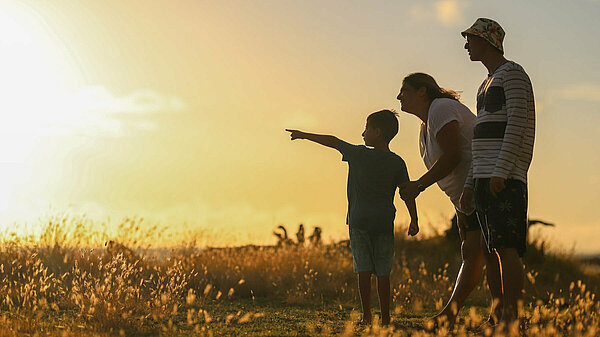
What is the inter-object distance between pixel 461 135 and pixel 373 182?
852 mm

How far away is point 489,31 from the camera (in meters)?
4.96

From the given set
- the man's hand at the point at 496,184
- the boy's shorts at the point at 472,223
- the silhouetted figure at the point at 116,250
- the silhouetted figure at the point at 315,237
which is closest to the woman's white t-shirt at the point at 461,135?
the boy's shorts at the point at 472,223

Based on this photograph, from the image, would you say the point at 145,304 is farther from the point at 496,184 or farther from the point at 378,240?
the point at 496,184

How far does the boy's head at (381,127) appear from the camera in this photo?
5.72m

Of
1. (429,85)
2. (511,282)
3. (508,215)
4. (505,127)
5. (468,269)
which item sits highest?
(429,85)

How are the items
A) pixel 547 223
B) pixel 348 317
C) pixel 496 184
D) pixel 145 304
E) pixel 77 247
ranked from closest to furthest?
1. pixel 496 184
2. pixel 145 304
3. pixel 348 317
4. pixel 77 247
5. pixel 547 223

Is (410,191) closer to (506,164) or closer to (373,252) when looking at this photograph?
(373,252)

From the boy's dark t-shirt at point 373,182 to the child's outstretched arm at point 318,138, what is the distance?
0.22 ft

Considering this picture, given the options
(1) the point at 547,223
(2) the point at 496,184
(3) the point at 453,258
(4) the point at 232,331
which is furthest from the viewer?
(1) the point at 547,223

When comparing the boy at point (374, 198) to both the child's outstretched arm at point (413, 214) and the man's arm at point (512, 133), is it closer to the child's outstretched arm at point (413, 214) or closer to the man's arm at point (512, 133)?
the child's outstretched arm at point (413, 214)

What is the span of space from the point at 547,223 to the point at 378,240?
9.60m

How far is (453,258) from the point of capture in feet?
41.9

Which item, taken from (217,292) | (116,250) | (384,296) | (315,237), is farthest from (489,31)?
(315,237)

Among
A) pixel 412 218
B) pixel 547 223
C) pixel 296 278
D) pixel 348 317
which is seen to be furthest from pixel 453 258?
pixel 412 218
